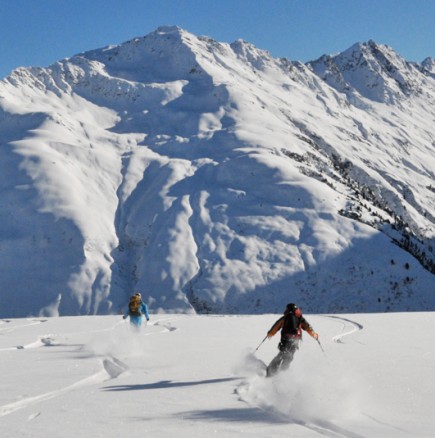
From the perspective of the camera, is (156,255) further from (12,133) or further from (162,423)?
(162,423)

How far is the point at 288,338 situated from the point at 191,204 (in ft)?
257

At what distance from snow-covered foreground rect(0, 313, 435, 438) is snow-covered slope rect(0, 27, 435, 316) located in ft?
171

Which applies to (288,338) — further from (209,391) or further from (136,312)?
(136,312)

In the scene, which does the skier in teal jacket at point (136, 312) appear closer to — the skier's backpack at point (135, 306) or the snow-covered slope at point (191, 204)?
the skier's backpack at point (135, 306)

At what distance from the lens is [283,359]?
1274cm

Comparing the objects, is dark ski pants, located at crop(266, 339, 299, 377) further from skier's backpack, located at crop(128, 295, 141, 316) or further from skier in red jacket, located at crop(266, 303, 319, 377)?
skier's backpack, located at crop(128, 295, 141, 316)

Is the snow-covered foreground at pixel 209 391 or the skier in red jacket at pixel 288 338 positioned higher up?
the skier in red jacket at pixel 288 338

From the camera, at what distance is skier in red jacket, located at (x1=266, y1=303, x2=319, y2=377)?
41.8ft

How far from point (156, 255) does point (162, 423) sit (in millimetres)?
70892

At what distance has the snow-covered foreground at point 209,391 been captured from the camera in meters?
8.67

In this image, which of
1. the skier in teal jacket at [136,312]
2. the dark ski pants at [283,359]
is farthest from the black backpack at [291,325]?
the skier in teal jacket at [136,312]

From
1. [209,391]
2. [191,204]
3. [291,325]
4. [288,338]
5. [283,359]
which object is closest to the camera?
[209,391]

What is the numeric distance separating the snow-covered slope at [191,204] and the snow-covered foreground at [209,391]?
5219cm

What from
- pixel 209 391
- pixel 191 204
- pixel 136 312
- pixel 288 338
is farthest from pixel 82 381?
pixel 191 204
